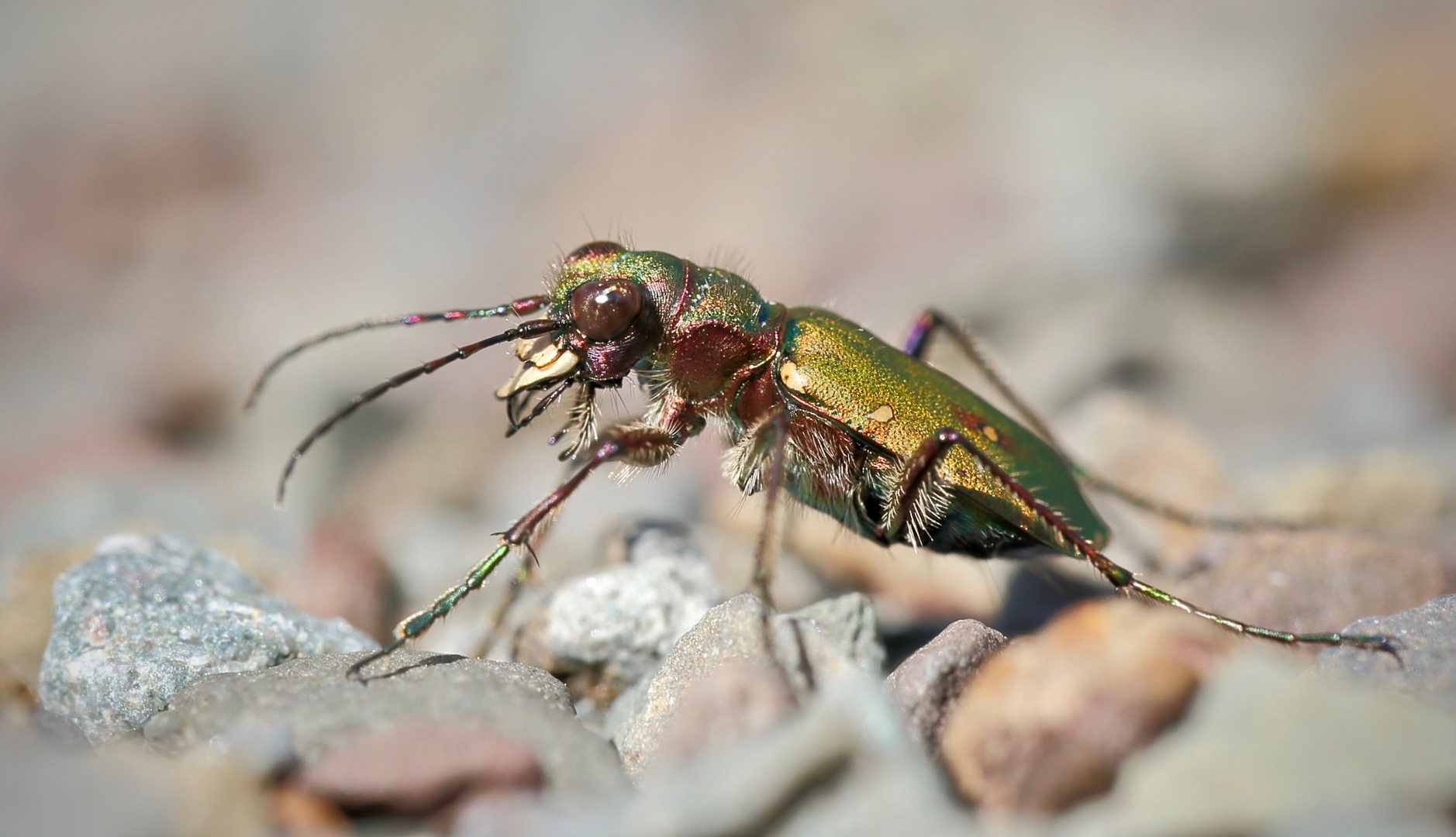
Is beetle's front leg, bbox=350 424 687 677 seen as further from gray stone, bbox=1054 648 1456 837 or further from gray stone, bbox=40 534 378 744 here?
gray stone, bbox=1054 648 1456 837

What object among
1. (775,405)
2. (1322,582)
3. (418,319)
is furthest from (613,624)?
(1322,582)

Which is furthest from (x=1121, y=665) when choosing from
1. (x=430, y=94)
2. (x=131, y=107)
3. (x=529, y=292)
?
(x=131, y=107)

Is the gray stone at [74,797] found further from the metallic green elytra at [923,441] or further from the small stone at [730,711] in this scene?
the metallic green elytra at [923,441]

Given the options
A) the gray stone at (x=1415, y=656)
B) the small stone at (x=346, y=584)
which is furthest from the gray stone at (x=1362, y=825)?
the small stone at (x=346, y=584)

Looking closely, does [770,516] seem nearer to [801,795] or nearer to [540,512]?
[540,512]


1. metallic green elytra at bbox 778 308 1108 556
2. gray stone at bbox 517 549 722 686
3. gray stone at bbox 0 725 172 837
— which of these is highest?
metallic green elytra at bbox 778 308 1108 556

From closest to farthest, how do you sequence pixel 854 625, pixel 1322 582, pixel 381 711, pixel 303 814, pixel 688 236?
pixel 303 814 < pixel 381 711 < pixel 854 625 < pixel 1322 582 < pixel 688 236

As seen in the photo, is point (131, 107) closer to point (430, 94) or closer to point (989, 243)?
point (430, 94)

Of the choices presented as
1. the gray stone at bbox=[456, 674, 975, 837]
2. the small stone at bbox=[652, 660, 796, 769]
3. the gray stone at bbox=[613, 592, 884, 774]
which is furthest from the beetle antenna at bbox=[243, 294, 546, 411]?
the gray stone at bbox=[456, 674, 975, 837]
